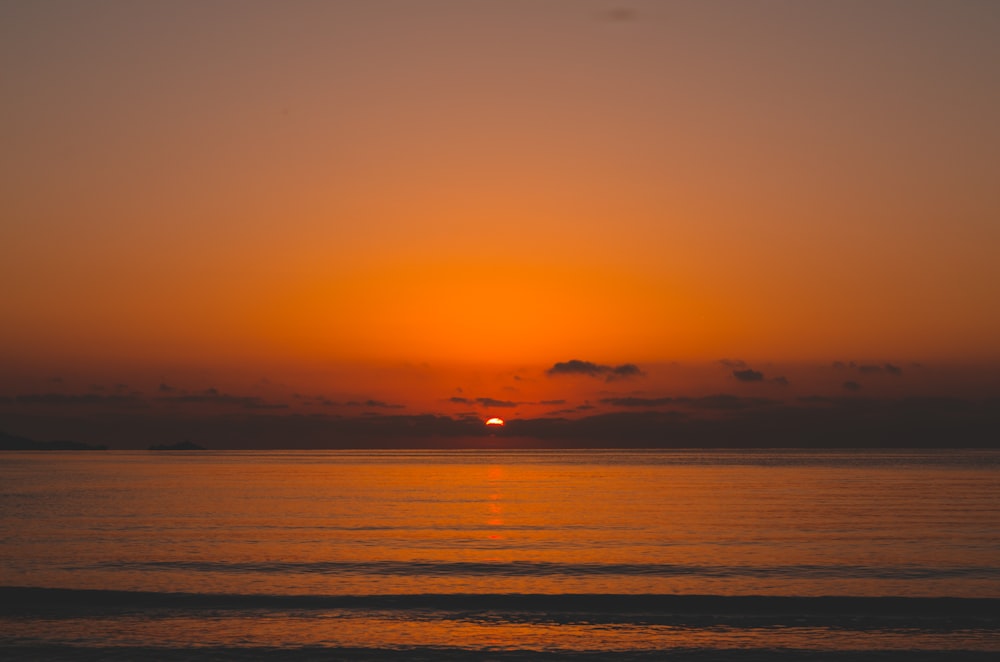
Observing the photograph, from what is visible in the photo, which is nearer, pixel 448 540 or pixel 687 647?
pixel 687 647

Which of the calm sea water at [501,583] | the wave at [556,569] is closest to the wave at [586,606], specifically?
the calm sea water at [501,583]

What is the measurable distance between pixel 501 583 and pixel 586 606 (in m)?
5.26

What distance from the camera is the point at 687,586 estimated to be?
36375 mm

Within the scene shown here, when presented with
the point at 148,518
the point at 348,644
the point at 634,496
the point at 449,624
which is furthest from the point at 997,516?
the point at 148,518

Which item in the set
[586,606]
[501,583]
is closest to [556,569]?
[501,583]

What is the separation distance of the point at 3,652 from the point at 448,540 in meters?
28.4

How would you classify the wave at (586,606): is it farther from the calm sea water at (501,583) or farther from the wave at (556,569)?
the wave at (556,569)

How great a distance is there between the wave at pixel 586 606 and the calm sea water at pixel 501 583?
4.3 inches

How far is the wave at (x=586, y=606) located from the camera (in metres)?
30.3

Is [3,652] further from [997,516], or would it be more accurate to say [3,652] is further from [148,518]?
[997,516]

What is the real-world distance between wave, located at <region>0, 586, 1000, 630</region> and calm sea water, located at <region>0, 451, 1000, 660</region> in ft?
0.36

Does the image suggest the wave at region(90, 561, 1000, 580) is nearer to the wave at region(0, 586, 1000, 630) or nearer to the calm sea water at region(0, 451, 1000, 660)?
the calm sea water at region(0, 451, 1000, 660)

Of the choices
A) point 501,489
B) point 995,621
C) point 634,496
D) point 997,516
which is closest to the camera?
point 995,621

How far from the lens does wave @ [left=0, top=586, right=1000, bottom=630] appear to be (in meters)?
30.3
